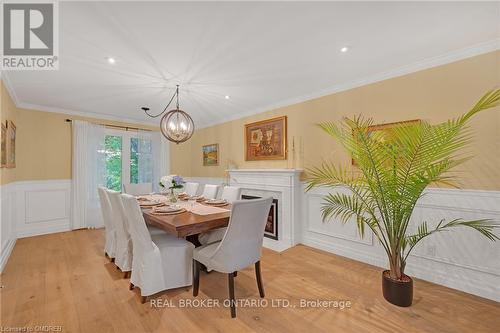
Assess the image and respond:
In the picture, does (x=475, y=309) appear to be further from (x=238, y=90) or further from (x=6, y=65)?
(x=6, y=65)

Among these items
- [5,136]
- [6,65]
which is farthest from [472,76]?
[5,136]

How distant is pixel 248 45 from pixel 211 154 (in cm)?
354

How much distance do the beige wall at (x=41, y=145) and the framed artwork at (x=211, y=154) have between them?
8.68 feet

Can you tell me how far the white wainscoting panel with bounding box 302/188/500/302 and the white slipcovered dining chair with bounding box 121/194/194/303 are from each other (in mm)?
2248

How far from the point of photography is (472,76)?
7.35ft

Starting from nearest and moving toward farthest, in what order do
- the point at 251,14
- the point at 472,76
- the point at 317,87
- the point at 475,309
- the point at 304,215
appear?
the point at 251,14
the point at 475,309
the point at 472,76
the point at 317,87
the point at 304,215

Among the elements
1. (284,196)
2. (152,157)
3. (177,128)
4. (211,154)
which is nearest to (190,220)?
(177,128)

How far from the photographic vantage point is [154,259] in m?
2.13

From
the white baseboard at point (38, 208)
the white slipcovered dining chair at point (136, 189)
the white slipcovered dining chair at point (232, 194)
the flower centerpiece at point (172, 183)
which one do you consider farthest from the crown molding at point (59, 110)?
the white slipcovered dining chair at point (232, 194)

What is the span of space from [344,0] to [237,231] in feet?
6.16

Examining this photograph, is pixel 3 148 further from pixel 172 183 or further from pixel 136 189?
pixel 172 183

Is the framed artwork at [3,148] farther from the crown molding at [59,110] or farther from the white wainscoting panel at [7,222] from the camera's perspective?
the crown molding at [59,110]

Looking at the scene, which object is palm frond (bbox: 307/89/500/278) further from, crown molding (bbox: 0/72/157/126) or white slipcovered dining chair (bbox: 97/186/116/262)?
crown molding (bbox: 0/72/157/126)

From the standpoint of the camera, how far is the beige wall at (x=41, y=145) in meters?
4.00
